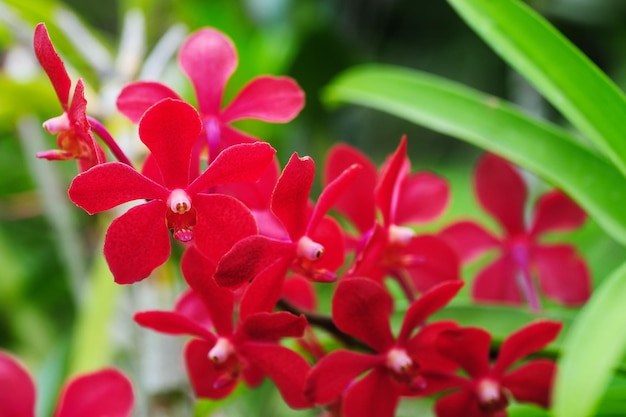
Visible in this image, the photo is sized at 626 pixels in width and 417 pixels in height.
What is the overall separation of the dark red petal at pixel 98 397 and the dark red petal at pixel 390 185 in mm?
236

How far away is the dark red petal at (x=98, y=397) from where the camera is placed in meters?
0.54

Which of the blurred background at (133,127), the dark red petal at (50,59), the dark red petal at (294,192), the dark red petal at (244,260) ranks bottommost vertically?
the dark red petal at (244,260)

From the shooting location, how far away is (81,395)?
21.4 inches

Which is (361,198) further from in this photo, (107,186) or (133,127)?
(133,127)

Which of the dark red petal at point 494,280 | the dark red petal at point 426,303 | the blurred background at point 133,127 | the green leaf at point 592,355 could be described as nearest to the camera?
the green leaf at point 592,355

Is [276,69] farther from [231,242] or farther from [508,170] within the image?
[231,242]

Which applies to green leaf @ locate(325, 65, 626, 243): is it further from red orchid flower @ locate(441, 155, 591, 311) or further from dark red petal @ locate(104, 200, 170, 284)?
dark red petal @ locate(104, 200, 170, 284)

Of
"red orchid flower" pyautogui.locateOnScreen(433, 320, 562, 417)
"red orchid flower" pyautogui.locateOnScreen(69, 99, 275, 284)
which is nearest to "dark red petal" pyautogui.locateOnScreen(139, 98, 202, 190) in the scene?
"red orchid flower" pyautogui.locateOnScreen(69, 99, 275, 284)

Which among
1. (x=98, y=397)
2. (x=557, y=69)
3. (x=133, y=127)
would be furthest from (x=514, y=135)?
(x=133, y=127)

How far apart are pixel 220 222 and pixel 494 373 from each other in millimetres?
239

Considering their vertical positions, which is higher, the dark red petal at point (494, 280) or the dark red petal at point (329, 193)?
the dark red petal at point (494, 280)

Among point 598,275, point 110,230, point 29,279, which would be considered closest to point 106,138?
point 110,230

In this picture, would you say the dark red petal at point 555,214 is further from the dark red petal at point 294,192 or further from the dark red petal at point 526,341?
the dark red petal at point 294,192

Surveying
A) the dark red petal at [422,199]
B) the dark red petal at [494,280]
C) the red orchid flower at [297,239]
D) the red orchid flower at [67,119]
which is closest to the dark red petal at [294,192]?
the red orchid flower at [297,239]
